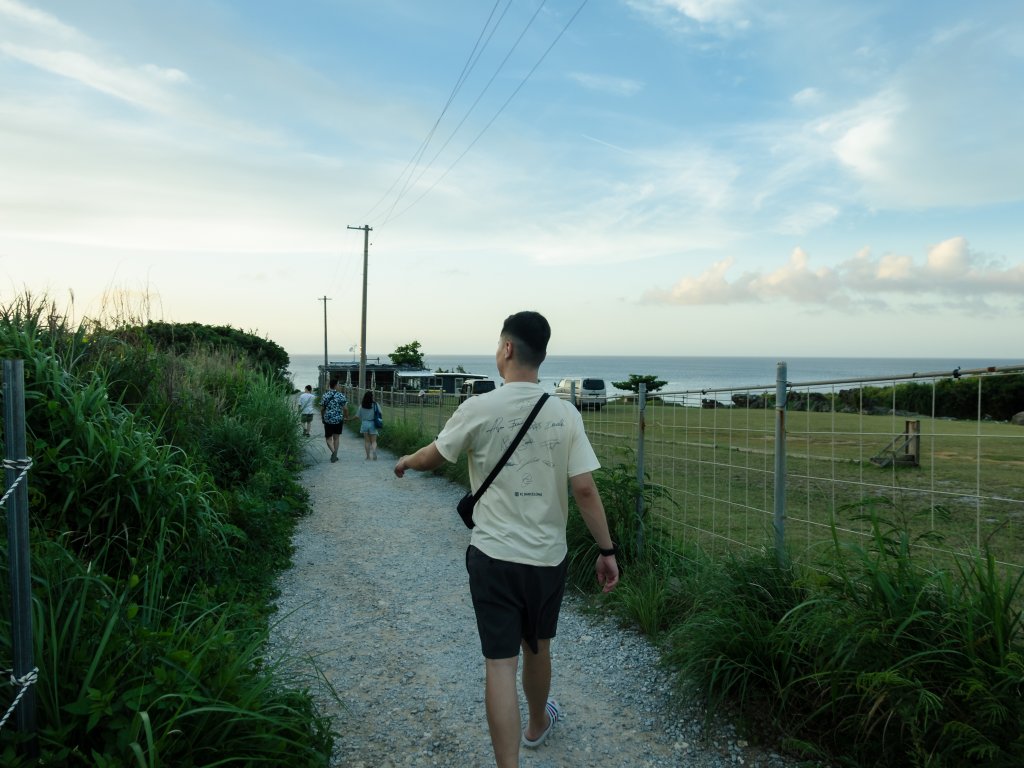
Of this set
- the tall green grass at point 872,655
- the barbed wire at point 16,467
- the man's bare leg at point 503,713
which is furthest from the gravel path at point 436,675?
the barbed wire at point 16,467

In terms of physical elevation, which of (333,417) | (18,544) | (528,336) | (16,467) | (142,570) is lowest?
(142,570)

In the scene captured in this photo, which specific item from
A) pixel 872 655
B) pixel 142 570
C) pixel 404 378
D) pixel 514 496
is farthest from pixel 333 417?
pixel 404 378

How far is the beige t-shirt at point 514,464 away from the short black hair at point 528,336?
0.13 metres

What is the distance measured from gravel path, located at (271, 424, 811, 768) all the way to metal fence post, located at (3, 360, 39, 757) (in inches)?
57.5

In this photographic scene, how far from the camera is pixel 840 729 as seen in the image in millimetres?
3334

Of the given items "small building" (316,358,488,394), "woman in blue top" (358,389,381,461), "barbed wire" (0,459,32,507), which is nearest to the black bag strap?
"barbed wire" (0,459,32,507)

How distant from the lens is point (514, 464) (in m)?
3.15

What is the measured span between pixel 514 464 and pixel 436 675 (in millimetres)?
2069

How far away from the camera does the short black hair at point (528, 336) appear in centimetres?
318

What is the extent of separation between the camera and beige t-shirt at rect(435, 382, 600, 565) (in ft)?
10.3

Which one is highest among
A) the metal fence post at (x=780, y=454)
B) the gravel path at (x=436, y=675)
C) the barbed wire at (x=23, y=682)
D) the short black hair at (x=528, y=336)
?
the short black hair at (x=528, y=336)

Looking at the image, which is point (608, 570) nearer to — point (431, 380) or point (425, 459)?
point (425, 459)

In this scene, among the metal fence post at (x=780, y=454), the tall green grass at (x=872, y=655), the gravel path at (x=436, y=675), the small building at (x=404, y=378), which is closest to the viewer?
the tall green grass at (x=872, y=655)

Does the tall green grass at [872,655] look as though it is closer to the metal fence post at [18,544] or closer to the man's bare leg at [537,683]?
the man's bare leg at [537,683]
